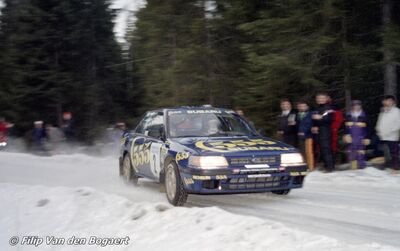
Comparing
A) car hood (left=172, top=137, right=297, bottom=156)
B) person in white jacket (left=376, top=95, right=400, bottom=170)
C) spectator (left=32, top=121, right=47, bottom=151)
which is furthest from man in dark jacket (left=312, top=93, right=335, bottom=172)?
spectator (left=32, top=121, right=47, bottom=151)

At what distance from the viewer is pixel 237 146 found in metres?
7.94

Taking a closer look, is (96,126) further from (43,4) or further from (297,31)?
(297,31)

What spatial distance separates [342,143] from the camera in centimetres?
1349

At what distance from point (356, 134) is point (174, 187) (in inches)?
212

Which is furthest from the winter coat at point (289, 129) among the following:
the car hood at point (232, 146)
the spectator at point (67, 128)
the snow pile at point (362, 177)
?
the spectator at point (67, 128)

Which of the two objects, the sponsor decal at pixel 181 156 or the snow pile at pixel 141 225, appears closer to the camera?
the snow pile at pixel 141 225

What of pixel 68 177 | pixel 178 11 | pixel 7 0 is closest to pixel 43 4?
pixel 7 0

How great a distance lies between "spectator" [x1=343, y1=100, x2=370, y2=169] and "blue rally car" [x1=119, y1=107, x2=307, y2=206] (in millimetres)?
3450

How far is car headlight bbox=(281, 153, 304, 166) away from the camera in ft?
25.8

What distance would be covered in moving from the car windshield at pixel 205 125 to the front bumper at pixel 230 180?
1.15 metres

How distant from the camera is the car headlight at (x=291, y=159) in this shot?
7.87 metres

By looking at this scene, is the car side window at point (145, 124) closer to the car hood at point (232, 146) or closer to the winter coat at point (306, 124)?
the car hood at point (232, 146)

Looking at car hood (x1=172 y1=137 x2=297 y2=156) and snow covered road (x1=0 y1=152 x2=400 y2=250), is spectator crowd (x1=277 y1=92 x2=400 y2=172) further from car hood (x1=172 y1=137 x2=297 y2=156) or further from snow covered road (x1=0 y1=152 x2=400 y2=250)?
car hood (x1=172 y1=137 x2=297 y2=156)

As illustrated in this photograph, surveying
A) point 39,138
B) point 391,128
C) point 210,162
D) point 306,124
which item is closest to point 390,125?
point 391,128
